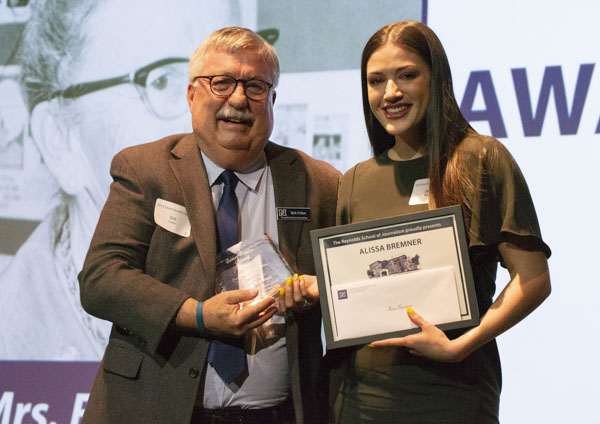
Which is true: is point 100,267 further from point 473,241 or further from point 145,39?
point 145,39

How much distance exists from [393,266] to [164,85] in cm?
221

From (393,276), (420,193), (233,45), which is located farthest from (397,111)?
(233,45)

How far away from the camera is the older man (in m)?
1.85

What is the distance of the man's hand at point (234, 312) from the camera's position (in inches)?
69.2

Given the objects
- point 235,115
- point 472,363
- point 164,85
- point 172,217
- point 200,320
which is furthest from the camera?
point 164,85

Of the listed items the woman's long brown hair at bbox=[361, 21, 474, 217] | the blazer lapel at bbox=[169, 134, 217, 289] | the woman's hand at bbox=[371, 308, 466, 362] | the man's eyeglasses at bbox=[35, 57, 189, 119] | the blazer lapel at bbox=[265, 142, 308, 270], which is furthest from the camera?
the man's eyeglasses at bbox=[35, 57, 189, 119]

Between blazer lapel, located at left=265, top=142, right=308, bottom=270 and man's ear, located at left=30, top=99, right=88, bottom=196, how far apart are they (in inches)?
65.4

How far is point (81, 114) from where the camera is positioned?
354 cm

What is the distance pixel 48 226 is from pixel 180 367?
1.98 meters

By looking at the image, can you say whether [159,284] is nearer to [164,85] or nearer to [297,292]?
[297,292]

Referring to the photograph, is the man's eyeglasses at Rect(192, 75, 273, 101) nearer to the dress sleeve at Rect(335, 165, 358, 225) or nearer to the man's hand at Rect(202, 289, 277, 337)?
the dress sleeve at Rect(335, 165, 358, 225)

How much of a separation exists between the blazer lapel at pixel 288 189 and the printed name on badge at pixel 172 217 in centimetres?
29

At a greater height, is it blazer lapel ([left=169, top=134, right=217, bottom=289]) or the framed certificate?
blazer lapel ([left=169, top=134, right=217, bottom=289])

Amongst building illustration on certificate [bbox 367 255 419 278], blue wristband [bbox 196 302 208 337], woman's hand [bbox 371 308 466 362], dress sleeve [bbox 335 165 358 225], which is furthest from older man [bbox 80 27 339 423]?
woman's hand [bbox 371 308 466 362]
